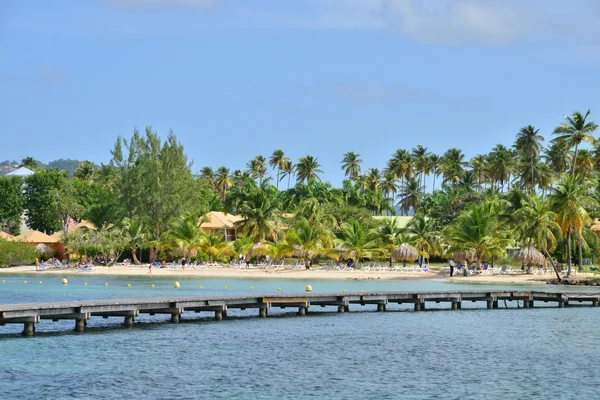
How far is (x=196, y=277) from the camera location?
75688mm

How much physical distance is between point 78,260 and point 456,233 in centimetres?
4150

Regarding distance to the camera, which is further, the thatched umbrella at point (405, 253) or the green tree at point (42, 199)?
the green tree at point (42, 199)

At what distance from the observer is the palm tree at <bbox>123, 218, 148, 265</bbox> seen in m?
87.2

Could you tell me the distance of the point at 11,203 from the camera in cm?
10831

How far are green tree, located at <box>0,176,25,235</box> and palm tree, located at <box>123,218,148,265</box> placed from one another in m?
27.6

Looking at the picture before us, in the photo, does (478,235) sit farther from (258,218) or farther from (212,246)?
(212,246)

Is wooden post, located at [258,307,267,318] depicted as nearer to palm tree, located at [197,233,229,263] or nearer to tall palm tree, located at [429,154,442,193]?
palm tree, located at [197,233,229,263]

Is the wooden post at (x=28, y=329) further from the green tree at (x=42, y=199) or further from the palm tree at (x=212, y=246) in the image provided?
the green tree at (x=42, y=199)

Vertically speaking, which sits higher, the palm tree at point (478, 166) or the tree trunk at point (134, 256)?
the palm tree at point (478, 166)

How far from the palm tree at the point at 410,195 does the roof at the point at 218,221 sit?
3443 centimetres

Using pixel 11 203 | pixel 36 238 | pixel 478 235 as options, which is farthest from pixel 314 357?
pixel 11 203

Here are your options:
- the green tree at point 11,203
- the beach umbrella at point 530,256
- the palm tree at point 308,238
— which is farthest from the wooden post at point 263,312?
the green tree at point 11,203

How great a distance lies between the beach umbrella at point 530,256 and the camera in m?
70.8

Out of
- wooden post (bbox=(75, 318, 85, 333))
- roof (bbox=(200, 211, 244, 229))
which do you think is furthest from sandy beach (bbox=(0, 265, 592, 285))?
wooden post (bbox=(75, 318, 85, 333))
